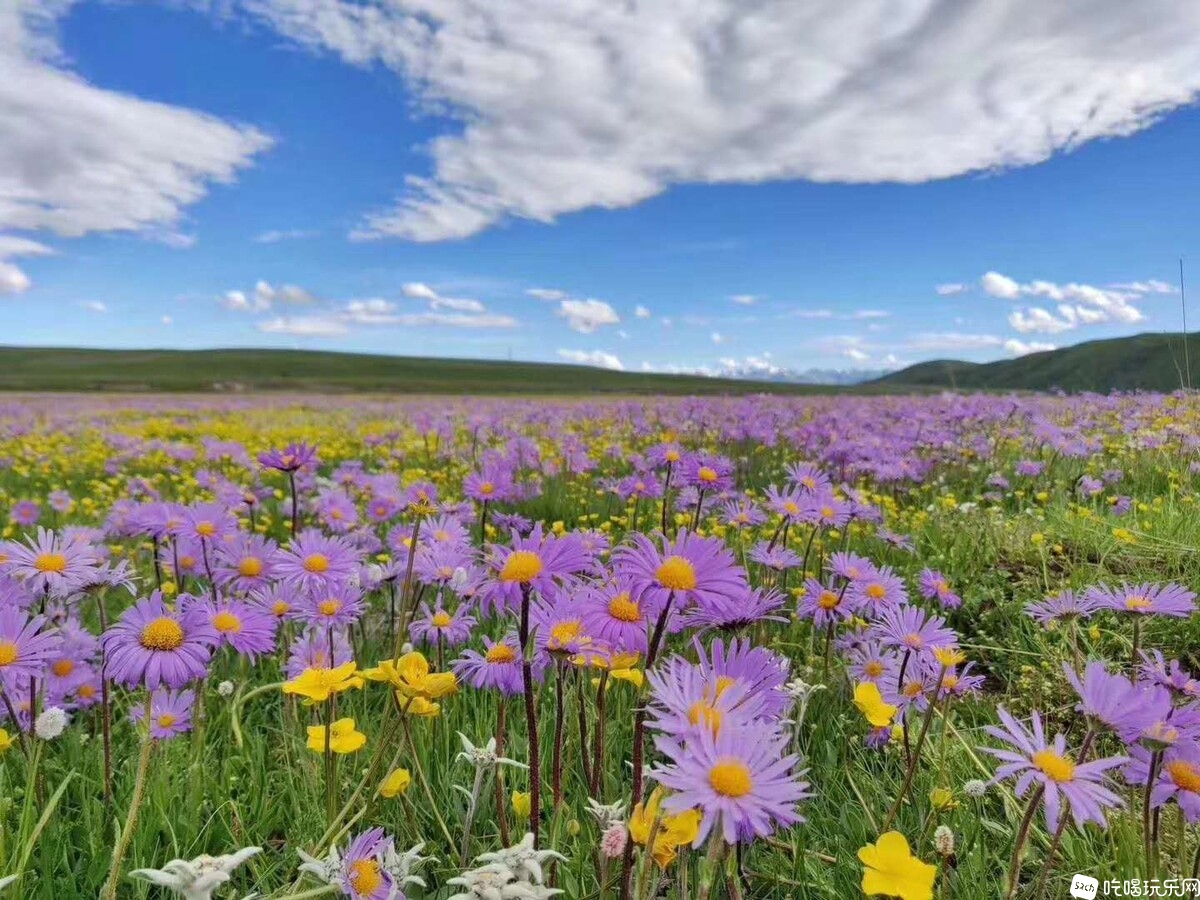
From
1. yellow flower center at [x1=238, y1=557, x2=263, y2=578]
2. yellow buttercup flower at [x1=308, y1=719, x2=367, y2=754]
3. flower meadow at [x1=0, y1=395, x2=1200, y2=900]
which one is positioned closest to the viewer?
flower meadow at [x1=0, y1=395, x2=1200, y2=900]

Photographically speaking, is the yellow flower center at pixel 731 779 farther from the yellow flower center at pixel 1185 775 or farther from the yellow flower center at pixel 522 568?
the yellow flower center at pixel 1185 775

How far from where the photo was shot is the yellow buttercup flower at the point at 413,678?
146 centimetres

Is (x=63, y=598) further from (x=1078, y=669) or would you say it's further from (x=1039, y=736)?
(x=1078, y=669)

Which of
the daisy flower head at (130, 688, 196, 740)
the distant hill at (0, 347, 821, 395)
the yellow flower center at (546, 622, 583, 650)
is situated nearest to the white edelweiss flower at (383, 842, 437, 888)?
the yellow flower center at (546, 622, 583, 650)

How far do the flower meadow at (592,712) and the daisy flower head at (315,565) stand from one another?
0.04 feet

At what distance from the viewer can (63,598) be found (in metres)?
2.39

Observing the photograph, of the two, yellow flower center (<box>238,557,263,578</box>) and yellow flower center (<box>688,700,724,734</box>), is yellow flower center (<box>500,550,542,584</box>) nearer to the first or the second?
yellow flower center (<box>688,700,724,734</box>)

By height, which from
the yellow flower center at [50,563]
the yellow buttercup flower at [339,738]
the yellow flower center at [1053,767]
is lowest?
the yellow buttercup flower at [339,738]

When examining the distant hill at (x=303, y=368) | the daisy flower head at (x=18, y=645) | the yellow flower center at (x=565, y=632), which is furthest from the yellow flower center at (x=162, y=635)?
the distant hill at (x=303, y=368)

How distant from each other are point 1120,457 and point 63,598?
7.87m

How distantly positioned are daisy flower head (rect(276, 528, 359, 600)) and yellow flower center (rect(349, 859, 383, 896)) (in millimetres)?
1112

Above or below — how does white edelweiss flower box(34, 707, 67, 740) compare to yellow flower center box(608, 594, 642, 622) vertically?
below

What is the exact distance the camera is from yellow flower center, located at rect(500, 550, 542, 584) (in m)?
1.54

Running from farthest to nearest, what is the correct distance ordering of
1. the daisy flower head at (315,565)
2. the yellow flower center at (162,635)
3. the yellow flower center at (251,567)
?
the yellow flower center at (251,567)
the daisy flower head at (315,565)
the yellow flower center at (162,635)
